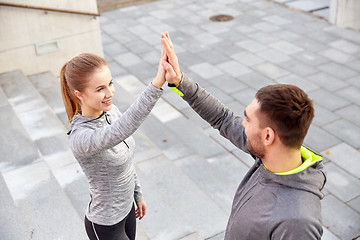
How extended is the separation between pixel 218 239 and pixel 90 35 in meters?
5.10

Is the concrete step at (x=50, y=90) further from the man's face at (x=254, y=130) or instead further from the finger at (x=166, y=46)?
the man's face at (x=254, y=130)

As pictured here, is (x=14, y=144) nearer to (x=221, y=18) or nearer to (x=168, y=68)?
(x=168, y=68)

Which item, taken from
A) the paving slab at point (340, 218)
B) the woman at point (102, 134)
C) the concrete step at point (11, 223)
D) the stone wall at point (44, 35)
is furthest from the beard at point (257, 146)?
the stone wall at point (44, 35)

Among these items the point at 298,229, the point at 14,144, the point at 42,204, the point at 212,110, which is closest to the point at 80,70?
the point at 212,110

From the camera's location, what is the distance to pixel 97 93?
2506 mm

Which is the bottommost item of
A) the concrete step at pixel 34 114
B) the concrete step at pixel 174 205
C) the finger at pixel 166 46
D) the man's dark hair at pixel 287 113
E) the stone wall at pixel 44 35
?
the concrete step at pixel 174 205

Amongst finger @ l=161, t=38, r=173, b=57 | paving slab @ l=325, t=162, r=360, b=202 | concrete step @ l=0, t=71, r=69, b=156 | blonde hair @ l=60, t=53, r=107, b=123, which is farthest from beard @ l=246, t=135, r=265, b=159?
concrete step @ l=0, t=71, r=69, b=156

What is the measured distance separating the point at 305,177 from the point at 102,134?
1105mm

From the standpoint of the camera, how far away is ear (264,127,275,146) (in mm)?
2010

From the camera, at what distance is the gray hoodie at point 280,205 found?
190 cm

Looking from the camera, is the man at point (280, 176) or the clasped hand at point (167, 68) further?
the clasped hand at point (167, 68)

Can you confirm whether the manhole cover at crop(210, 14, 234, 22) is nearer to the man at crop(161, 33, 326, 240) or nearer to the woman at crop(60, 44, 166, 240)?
the woman at crop(60, 44, 166, 240)

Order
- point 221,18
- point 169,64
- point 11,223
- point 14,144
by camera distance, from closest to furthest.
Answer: point 169,64
point 11,223
point 14,144
point 221,18

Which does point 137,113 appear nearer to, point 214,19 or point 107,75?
point 107,75
